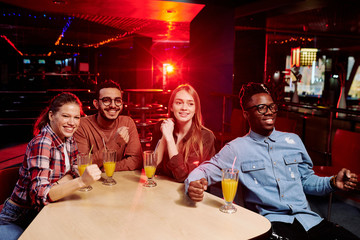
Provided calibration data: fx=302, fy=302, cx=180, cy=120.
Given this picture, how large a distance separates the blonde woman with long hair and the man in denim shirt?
30 centimetres

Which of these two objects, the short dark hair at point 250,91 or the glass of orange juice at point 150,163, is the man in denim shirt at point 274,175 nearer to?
the short dark hair at point 250,91

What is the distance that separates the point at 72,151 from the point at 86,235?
3.08 feet

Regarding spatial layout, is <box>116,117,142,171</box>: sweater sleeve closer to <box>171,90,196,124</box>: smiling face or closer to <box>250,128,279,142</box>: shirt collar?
<box>171,90,196,124</box>: smiling face

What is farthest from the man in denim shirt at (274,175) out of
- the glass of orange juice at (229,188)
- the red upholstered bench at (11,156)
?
the red upholstered bench at (11,156)

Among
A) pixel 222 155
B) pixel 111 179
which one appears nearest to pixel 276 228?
pixel 222 155

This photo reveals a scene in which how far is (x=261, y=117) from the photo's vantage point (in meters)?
1.88

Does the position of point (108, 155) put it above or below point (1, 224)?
above

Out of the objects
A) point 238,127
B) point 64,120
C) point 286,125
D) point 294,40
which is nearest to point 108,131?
point 64,120

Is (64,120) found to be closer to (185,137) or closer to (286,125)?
(185,137)

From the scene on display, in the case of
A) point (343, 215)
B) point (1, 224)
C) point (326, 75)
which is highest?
point (326, 75)

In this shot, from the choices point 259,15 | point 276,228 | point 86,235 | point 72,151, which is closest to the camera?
point 86,235

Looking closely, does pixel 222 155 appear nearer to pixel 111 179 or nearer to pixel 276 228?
pixel 276 228

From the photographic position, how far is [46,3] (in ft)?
19.8

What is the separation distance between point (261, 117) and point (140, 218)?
3.17 feet
